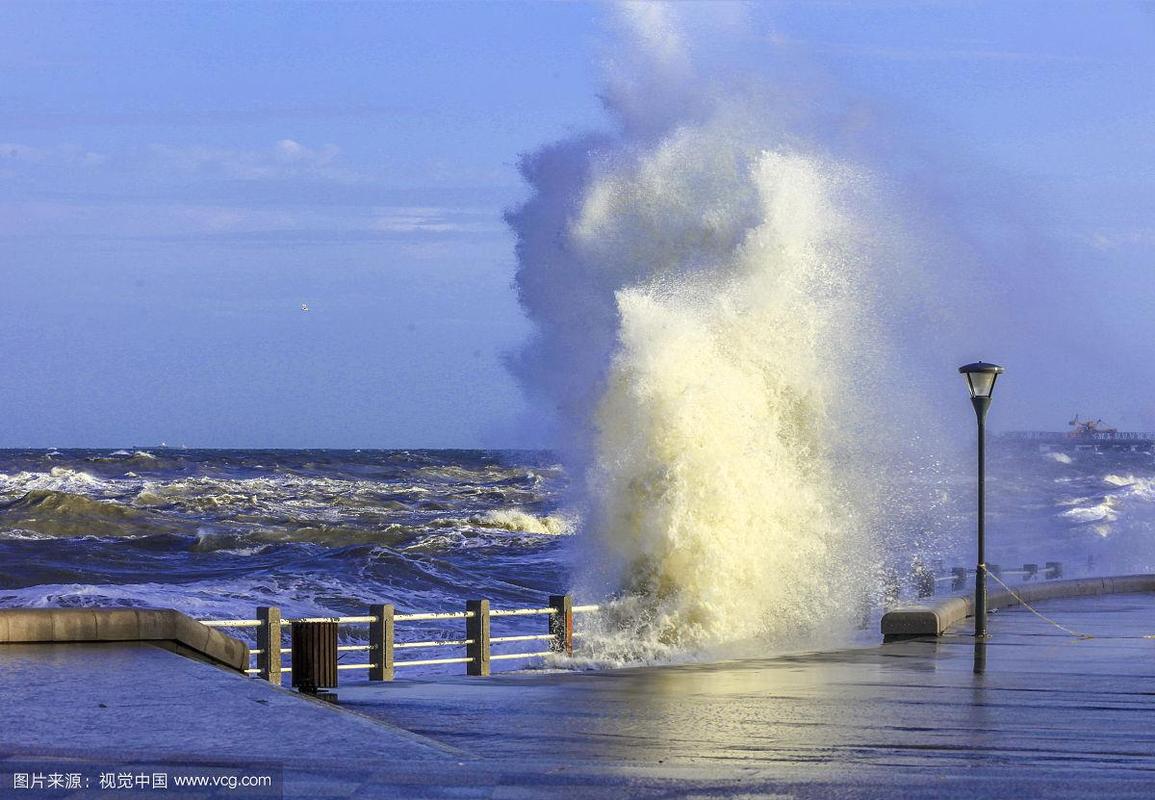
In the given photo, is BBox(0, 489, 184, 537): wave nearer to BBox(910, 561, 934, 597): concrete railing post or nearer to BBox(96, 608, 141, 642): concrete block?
BBox(910, 561, 934, 597): concrete railing post

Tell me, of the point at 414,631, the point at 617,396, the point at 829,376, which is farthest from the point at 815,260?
the point at 414,631

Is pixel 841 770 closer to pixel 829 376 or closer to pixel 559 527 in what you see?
pixel 829 376

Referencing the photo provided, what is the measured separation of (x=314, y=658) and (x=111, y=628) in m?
1.65

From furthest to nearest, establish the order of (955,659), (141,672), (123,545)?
(123,545) < (955,659) < (141,672)

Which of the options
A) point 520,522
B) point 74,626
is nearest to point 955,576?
point 74,626

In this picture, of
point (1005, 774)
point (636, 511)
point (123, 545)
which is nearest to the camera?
point (1005, 774)

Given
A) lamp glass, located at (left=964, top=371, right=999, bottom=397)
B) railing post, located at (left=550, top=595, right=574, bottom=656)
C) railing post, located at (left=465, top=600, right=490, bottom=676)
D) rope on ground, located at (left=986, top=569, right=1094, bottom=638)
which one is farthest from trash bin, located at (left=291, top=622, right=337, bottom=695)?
rope on ground, located at (left=986, top=569, right=1094, bottom=638)

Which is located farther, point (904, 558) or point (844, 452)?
point (904, 558)

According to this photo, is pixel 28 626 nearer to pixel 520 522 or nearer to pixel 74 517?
pixel 74 517

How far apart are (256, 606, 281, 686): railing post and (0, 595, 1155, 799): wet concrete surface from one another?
4.12 ft

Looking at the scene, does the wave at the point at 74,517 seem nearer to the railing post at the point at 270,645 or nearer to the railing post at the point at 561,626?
the railing post at the point at 561,626

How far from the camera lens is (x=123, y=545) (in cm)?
4372

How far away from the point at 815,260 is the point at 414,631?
27.7ft

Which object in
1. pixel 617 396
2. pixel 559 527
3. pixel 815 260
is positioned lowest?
pixel 559 527
